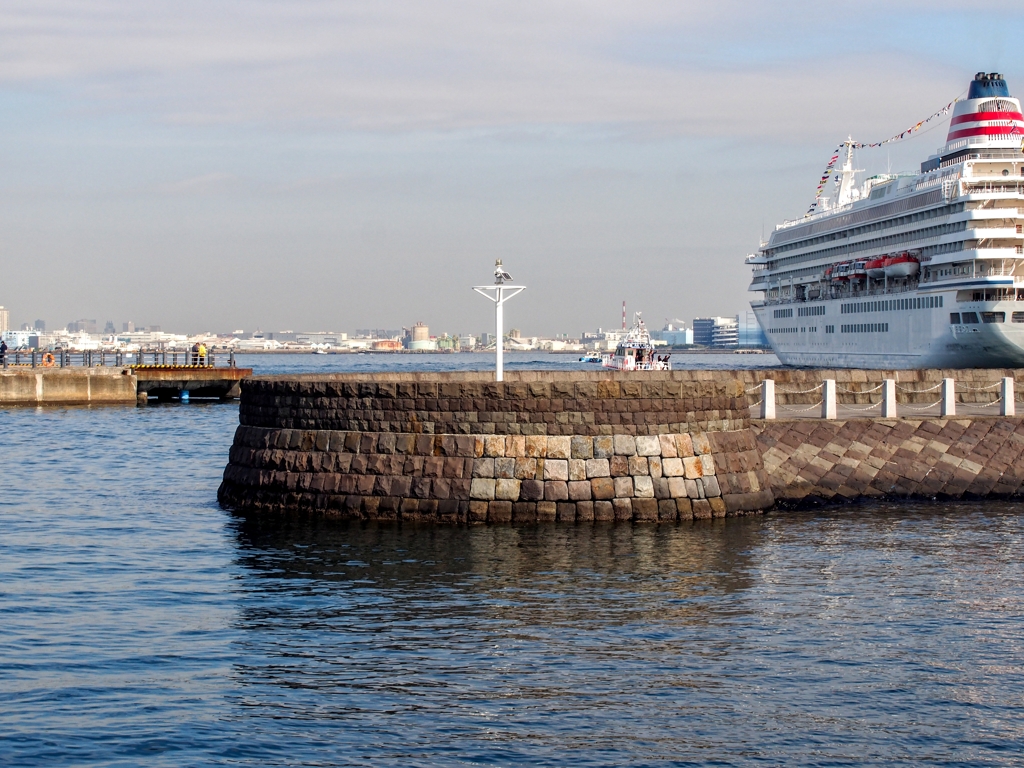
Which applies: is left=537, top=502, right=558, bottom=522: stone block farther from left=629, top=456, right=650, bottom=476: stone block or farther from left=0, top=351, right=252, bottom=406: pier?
left=0, top=351, right=252, bottom=406: pier

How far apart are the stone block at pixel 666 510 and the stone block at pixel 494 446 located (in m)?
2.41

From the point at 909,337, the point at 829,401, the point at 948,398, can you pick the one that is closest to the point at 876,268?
the point at 909,337

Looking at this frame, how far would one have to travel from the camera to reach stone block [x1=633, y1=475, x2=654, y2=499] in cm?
1803

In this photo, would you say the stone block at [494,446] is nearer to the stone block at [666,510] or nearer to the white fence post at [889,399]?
the stone block at [666,510]

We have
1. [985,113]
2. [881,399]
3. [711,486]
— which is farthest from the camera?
[985,113]

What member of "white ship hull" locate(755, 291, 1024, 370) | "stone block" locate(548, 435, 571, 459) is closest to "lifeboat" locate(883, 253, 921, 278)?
"white ship hull" locate(755, 291, 1024, 370)

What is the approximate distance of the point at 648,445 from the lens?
18.2 metres

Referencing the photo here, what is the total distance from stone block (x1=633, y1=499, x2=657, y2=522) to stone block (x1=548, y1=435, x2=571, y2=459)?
122 cm

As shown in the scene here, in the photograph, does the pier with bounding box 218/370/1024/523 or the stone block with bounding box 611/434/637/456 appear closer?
the pier with bounding box 218/370/1024/523

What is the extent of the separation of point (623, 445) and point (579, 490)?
92cm

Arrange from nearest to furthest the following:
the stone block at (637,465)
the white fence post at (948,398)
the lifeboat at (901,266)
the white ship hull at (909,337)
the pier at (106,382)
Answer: the stone block at (637,465), the white fence post at (948,398), the pier at (106,382), the white ship hull at (909,337), the lifeboat at (901,266)

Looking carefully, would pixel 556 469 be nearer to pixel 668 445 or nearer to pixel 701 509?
pixel 668 445

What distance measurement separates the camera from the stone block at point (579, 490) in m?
17.8

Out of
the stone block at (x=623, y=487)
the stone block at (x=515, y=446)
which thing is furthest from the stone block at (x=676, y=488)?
the stone block at (x=515, y=446)
